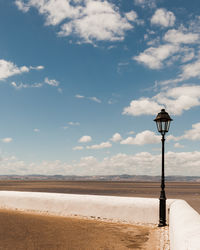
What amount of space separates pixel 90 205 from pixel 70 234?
11.2ft

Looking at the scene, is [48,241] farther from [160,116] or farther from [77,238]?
[160,116]

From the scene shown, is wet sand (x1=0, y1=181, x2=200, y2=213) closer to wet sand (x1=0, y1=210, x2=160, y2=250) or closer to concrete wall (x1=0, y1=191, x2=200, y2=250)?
concrete wall (x1=0, y1=191, x2=200, y2=250)

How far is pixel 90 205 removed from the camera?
492 inches

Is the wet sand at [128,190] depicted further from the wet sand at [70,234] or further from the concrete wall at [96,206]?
the wet sand at [70,234]

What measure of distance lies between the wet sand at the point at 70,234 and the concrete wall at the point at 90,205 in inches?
29.1

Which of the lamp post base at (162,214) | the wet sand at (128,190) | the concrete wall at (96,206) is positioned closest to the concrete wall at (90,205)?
the concrete wall at (96,206)

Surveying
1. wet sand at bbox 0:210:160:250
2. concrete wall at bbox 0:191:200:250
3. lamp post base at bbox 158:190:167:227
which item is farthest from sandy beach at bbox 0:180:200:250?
concrete wall at bbox 0:191:200:250

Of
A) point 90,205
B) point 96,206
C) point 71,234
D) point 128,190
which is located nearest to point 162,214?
point 96,206

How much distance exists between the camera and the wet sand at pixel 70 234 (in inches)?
307

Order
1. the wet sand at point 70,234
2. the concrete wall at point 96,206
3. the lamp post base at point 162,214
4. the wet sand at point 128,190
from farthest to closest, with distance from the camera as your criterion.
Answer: the wet sand at point 128,190, the concrete wall at point 96,206, the lamp post base at point 162,214, the wet sand at point 70,234

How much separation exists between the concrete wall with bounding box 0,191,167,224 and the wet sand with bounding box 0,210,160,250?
74 cm

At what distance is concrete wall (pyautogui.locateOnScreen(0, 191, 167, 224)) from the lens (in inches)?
447

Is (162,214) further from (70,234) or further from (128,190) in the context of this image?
(128,190)

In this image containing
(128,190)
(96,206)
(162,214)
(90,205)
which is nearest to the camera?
(162,214)
